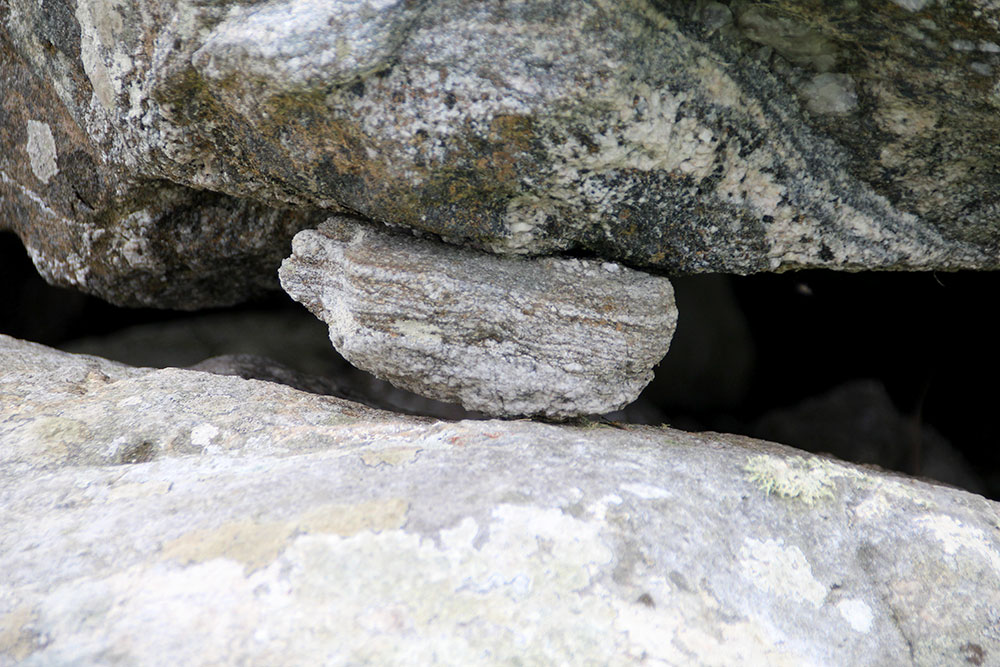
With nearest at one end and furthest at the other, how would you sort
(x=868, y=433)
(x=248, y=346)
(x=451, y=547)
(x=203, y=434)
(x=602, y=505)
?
1. (x=451, y=547)
2. (x=602, y=505)
3. (x=203, y=434)
4. (x=868, y=433)
5. (x=248, y=346)

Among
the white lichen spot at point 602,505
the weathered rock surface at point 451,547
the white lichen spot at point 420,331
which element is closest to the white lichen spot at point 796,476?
the weathered rock surface at point 451,547

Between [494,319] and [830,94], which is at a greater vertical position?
[830,94]

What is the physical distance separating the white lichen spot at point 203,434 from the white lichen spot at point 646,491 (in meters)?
0.80

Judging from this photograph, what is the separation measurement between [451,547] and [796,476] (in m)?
0.70

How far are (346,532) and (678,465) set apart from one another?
2.04 feet

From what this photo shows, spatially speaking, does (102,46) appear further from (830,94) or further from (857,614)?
(857,614)

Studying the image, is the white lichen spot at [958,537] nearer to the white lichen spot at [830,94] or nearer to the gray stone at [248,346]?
the white lichen spot at [830,94]

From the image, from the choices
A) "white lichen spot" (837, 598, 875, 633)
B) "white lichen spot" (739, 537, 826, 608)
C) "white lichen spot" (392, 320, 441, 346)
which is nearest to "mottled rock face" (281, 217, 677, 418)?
"white lichen spot" (392, 320, 441, 346)

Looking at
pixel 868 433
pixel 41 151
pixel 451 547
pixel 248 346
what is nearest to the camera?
pixel 451 547

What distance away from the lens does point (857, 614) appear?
3.81 feet

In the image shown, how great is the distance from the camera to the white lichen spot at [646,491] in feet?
4.00

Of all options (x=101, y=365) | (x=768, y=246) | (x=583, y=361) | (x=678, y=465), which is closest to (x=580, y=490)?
(x=678, y=465)

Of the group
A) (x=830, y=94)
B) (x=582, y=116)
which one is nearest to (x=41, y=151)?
(x=582, y=116)

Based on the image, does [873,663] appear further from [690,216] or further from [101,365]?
[101,365]
